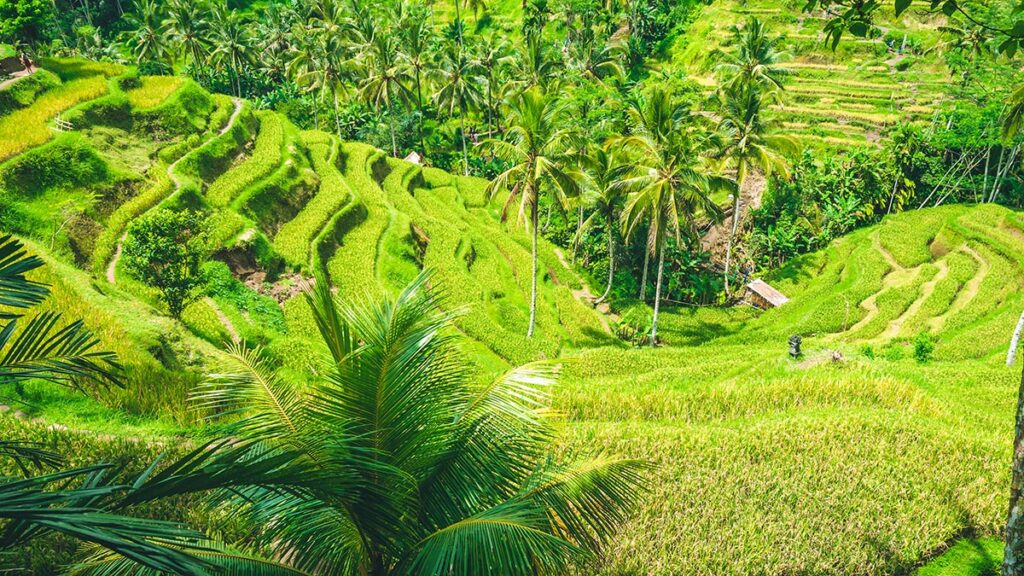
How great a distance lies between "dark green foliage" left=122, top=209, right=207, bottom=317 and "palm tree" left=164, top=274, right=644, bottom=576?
37.2 feet

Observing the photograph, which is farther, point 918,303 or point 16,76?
point 918,303

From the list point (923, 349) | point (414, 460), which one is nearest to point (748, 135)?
point (923, 349)

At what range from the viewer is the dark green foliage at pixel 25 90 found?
21.5 meters

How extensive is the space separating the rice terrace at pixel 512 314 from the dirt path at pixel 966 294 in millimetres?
163

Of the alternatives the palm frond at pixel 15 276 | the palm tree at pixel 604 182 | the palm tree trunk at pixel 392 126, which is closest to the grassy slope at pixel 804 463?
the palm frond at pixel 15 276

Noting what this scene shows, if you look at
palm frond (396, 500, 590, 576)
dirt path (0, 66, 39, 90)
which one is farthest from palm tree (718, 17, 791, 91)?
dirt path (0, 66, 39, 90)

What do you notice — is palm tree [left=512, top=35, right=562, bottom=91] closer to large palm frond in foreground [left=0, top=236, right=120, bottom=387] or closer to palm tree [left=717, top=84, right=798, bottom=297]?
palm tree [left=717, top=84, right=798, bottom=297]

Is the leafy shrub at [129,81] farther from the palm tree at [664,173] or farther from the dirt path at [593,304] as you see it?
the dirt path at [593,304]

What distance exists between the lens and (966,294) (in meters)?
26.8

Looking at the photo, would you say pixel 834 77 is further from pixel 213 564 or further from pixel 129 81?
pixel 213 564

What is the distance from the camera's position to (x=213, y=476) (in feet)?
8.59

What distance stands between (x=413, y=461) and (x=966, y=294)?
32.2m

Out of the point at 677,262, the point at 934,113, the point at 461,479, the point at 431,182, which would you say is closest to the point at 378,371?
the point at 461,479

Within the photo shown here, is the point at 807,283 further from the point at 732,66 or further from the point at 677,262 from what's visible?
the point at 732,66
